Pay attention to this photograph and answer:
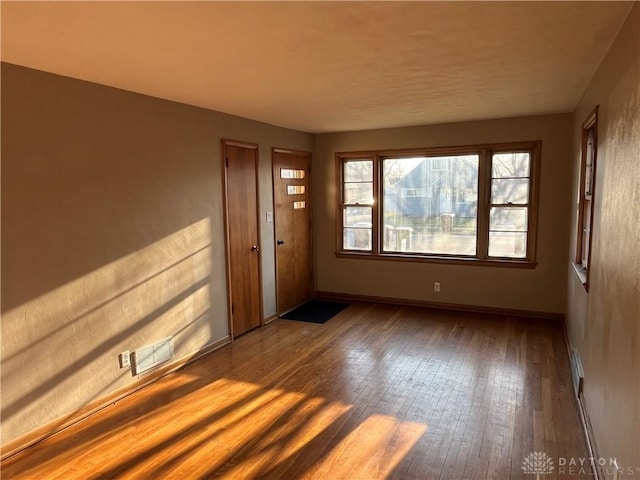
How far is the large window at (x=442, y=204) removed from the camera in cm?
516

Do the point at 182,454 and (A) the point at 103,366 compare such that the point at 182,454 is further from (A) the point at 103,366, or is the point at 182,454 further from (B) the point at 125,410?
(A) the point at 103,366

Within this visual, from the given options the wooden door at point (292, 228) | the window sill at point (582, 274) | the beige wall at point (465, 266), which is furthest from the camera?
the wooden door at point (292, 228)

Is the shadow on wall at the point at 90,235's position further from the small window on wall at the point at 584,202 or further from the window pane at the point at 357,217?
the small window on wall at the point at 584,202

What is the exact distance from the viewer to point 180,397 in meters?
3.37

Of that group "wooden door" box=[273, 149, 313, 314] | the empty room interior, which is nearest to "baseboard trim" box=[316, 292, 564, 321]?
the empty room interior

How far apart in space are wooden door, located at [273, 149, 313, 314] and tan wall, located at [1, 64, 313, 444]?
1.18 metres

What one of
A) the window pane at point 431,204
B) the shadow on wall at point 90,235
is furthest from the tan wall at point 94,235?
the window pane at point 431,204

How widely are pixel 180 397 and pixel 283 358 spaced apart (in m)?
1.05

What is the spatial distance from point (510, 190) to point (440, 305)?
1.69m

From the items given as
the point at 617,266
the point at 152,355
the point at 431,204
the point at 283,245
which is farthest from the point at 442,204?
the point at 152,355

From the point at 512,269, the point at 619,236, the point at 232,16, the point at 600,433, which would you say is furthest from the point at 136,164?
the point at 512,269

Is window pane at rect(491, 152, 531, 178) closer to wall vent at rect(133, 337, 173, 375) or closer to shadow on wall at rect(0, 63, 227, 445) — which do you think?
shadow on wall at rect(0, 63, 227, 445)

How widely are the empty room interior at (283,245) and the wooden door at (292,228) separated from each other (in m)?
0.07

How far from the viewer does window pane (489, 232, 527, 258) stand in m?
5.19
